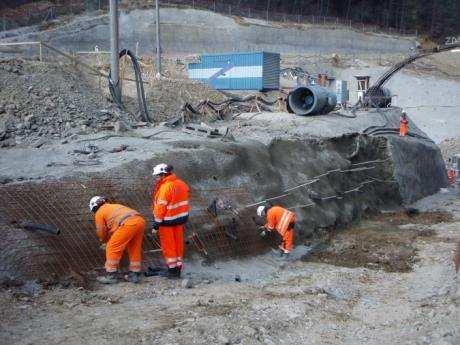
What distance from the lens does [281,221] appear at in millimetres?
11430

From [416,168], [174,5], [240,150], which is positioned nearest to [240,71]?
[416,168]

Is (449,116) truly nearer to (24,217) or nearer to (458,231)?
(458,231)

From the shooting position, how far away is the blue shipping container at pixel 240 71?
30188 mm

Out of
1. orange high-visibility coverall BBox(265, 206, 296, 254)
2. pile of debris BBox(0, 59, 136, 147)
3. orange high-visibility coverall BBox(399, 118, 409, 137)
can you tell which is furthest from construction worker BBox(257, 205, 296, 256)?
orange high-visibility coverall BBox(399, 118, 409, 137)

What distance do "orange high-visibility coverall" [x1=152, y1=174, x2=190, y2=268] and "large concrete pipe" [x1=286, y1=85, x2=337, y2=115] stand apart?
450 inches

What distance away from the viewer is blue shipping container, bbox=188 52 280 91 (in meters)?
30.2

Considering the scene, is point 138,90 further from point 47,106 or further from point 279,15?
point 279,15

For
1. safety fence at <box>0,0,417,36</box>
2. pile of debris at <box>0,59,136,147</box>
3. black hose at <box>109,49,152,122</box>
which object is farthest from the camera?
safety fence at <box>0,0,417,36</box>

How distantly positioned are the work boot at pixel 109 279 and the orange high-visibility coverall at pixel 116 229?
4.9 inches

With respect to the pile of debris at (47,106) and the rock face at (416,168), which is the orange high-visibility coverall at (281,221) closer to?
the pile of debris at (47,106)

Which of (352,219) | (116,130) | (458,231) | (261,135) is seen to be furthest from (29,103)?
(458,231)

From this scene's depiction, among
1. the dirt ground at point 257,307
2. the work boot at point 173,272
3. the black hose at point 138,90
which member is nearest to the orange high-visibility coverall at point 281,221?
the dirt ground at point 257,307

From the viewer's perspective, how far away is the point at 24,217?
28.6 ft

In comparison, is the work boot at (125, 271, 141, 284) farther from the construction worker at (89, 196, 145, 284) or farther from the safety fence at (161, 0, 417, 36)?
the safety fence at (161, 0, 417, 36)
